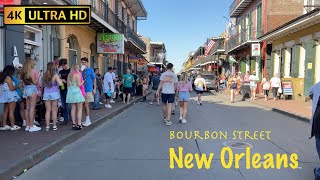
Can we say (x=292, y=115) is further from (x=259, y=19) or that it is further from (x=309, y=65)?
(x=259, y=19)

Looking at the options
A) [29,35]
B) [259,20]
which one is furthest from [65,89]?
[259,20]

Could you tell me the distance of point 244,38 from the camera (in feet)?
106

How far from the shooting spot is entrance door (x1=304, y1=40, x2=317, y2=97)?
61.2ft

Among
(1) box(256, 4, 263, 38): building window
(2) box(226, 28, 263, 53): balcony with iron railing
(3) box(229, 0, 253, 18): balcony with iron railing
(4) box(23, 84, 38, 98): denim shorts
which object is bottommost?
(4) box(23, 84, 38, 98): denim shorts

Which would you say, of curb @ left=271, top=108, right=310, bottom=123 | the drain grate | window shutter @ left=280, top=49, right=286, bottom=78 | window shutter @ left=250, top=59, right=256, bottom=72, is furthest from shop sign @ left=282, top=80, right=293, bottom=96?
the drain grate

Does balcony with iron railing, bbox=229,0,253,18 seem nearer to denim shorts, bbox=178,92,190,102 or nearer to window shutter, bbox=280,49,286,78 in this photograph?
window shutter, bbox=280,49,286,78

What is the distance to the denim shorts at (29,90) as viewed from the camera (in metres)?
8.84

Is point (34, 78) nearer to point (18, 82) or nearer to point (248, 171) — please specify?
point (18, 82)

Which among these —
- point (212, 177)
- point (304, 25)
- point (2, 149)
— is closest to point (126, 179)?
point (212, 177)

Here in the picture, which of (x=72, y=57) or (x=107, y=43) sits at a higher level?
(x=107, y=43)

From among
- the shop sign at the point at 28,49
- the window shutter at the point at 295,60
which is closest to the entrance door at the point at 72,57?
the shop sign at the point at 28,49

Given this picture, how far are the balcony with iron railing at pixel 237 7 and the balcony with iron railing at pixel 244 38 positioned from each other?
255cm

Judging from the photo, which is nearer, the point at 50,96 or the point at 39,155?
the point at 39,155

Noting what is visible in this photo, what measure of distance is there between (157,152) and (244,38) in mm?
26926
